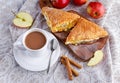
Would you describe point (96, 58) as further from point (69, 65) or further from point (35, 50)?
point (35, 50)

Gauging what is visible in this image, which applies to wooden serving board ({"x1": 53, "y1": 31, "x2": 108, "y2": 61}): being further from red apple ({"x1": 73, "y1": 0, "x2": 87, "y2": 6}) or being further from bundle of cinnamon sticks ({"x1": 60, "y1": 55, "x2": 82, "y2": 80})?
red apple ({"x1": 73, "y1": 0, "x2": 87, "y2": 6})

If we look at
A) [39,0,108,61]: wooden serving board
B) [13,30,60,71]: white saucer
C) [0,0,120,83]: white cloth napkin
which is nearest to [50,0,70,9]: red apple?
[0,0,120,83]: white cloth napkin

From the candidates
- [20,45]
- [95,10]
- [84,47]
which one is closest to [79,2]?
[95,10]

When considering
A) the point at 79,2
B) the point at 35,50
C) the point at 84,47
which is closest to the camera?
the point at 35,50

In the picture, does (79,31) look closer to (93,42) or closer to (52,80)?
(93,42)

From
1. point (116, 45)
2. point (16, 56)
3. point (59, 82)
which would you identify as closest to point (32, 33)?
point (16, 56)

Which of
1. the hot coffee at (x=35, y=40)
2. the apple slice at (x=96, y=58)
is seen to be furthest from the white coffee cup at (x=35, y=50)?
the apple slice at (x=96, y=58)
